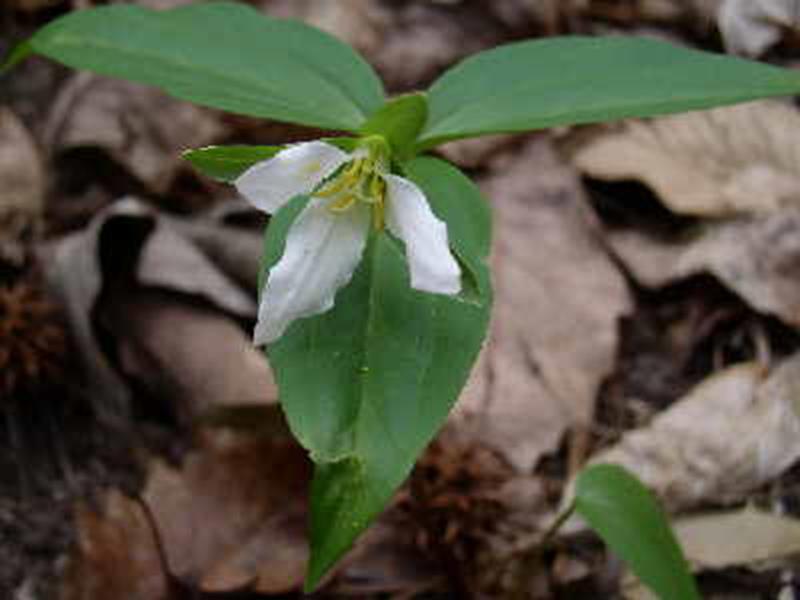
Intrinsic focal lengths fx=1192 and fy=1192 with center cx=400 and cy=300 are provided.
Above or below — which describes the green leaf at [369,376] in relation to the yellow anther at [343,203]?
below

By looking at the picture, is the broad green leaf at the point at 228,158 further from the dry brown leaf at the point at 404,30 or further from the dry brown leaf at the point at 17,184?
the dry brown leaf at the point at 404,30

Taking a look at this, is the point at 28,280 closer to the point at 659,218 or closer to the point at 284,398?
the point at 284,398

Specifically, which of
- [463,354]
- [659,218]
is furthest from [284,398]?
[659,218]

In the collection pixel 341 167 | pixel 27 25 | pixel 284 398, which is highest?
pixel 341 167

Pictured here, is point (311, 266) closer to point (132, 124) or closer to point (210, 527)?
point (210, 527)

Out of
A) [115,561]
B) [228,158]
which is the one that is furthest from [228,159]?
[115,561]

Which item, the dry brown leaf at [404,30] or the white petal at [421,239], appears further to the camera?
the dry brown leaf at [404,30]

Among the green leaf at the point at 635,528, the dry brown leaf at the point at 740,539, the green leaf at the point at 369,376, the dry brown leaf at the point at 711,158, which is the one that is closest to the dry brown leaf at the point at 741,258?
the dry brown leaf at the point at 711,158
